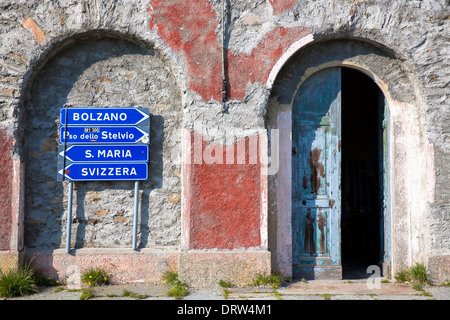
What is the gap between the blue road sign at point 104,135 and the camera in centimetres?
501

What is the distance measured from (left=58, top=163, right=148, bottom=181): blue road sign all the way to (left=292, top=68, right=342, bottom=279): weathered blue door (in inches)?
76.3

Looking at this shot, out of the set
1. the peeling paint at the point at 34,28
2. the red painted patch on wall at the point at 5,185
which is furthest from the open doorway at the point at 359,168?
the peeling paint at the point at 34,28

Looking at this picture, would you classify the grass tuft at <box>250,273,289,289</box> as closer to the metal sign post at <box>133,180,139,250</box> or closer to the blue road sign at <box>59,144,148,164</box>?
the metal sign post at <box>133,180,139,250</box>

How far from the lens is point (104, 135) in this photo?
16.5 feet

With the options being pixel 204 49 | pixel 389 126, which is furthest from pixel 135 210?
pixel 389 126

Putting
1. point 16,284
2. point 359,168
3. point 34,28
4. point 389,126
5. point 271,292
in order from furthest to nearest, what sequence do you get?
1. point 359,168
2. point 389,126
3. point 34,28
4. point 271,292
5. point 16,284

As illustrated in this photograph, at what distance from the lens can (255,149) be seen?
492 centimetres

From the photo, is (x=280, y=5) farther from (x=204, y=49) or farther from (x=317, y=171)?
(x=317, y=171)

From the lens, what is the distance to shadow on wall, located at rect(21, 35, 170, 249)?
5047mm

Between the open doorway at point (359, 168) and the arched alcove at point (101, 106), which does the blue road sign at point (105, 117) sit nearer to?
the arched alcove at point (101, 106)

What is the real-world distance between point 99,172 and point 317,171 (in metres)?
2.64

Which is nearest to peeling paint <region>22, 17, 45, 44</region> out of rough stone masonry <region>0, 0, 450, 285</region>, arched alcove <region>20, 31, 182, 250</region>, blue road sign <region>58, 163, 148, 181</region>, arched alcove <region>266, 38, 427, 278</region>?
rough stone masonry <region>0, 0, 450, 285</region>

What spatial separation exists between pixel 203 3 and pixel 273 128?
66.0 inches

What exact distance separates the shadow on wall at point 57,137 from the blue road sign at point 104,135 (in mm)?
151
